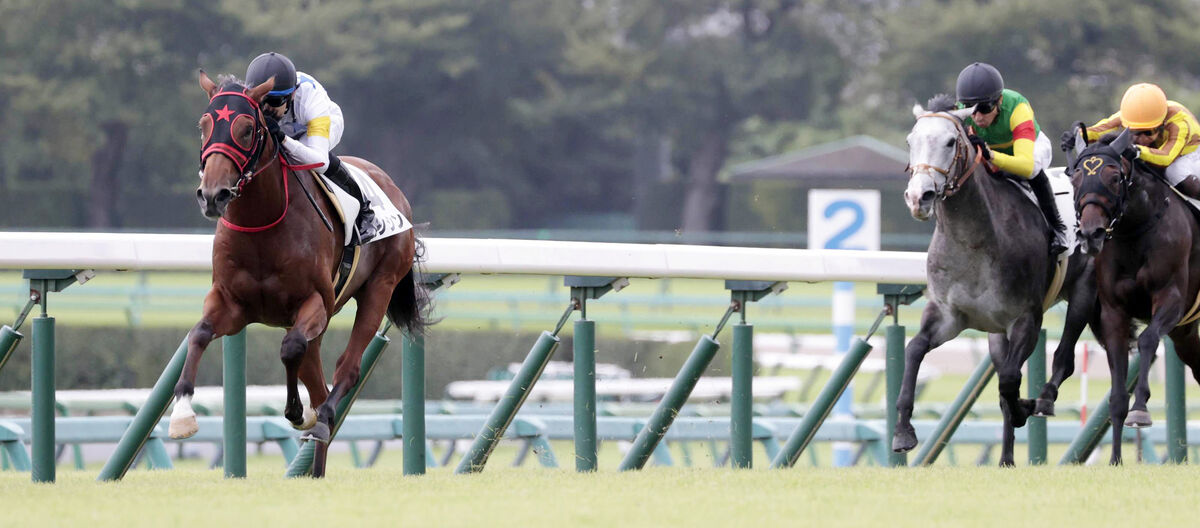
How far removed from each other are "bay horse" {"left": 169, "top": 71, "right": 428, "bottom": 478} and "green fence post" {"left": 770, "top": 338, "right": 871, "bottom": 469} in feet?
6.11

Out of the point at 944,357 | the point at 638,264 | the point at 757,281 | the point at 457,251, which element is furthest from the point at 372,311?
the point at 944,357

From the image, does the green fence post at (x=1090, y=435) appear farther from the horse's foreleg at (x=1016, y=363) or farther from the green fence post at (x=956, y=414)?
the horse's foreleg at (x=1016, y=363)

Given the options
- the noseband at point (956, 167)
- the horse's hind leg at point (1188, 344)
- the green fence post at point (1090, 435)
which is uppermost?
the noseband at point (956, 167)

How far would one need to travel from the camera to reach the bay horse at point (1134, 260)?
253 inches

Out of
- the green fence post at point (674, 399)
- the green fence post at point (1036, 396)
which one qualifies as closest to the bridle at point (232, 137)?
the green fence post at point (674, 399)

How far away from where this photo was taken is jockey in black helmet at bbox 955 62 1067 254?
6266 millimetres

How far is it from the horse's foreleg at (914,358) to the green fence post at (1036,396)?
1046 millimetres

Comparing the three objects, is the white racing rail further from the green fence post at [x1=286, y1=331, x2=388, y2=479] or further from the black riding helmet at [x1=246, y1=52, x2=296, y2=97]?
the black riding helmet at [x1=246, y1=52, x2=296, y2=97]

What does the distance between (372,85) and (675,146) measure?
6421mm

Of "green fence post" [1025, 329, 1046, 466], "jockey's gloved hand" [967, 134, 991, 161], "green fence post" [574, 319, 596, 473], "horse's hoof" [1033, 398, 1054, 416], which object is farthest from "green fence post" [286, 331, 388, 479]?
"green fence post" [1025, 329, 1046, 466]

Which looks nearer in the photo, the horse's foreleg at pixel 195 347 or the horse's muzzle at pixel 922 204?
the horse's foreleg at pixel 195 347

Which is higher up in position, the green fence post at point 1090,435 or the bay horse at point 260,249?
the bay horse at point 260,249

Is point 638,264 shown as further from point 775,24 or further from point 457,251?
point 775,24

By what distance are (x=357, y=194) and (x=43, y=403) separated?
4.05 ft
